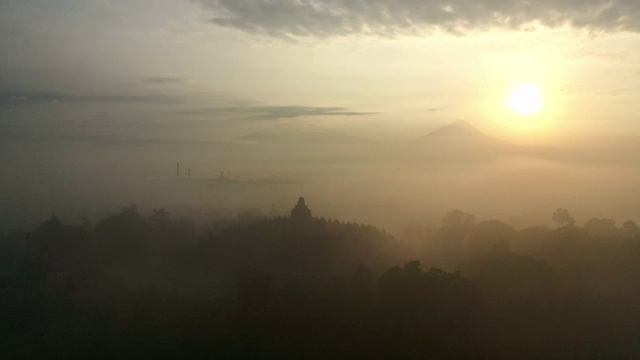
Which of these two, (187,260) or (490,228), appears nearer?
(187,260)

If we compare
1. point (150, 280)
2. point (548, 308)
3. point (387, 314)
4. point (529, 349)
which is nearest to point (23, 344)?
point (150, 280)

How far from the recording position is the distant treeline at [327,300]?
1759 centimetres

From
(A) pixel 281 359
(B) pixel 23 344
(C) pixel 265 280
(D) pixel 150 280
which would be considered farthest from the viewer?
(D) pixel 150 280

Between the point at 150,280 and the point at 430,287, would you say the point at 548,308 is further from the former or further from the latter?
the point at 150,280

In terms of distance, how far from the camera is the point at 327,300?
64.8ft

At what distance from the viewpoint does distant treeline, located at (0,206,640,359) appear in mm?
17594

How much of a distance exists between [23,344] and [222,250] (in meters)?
12.2

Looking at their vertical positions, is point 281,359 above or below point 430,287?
below

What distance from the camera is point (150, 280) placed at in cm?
2422

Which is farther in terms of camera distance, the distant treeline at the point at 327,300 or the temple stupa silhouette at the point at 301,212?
the temple stupa silhouette at the point at 301,212

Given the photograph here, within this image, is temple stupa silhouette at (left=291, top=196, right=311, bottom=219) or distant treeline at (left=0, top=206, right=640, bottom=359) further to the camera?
temple stupa silhouette at (left=291, top=196, right=311, bottom=219)

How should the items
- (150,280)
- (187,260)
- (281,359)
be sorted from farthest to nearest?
(187,260) < (150,280) < (281,359)

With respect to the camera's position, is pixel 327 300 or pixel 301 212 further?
pixel 301 212

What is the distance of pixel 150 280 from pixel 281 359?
29.5 ft
